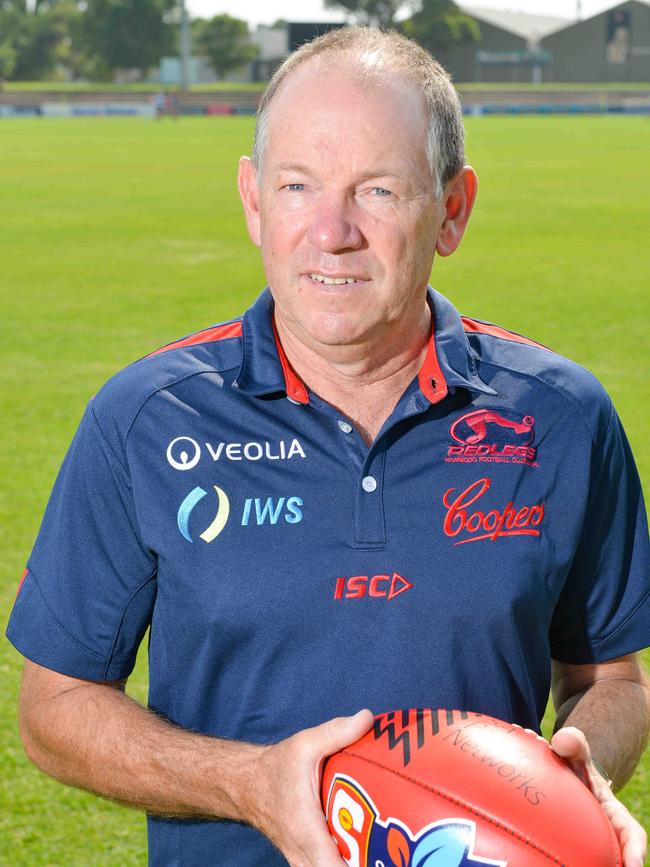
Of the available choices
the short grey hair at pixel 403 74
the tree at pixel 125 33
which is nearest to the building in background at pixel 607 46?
the tree at pixel 125 33

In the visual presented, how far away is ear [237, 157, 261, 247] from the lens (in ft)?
8.13

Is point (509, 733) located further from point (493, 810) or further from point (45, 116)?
point (45, 116)

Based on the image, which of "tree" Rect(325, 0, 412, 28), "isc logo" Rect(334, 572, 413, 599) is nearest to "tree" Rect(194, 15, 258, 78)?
"tree" Rect(325, 0, 412, 28)

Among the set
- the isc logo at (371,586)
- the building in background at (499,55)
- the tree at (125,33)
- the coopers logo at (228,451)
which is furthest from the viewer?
the tree at (125,33)

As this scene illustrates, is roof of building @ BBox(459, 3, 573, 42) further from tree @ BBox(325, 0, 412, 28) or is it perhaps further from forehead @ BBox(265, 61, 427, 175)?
forehead @ BBox(265, 61, 427, 175)

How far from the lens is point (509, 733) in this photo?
207cm

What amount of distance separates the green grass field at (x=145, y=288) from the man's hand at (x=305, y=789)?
6.68 feet

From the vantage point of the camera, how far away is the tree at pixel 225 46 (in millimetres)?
94194

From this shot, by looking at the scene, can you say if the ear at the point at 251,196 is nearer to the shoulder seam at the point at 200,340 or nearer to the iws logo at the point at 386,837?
the shoulder seam at the point at 200,340

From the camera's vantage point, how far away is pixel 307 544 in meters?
2.21

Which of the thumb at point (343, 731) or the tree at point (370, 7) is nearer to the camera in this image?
the thumb at point (343, 731)

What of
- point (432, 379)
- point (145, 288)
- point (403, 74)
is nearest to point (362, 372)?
point (432, 379)

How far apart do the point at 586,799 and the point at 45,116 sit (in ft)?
208

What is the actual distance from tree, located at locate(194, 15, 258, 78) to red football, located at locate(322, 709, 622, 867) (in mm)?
97169
